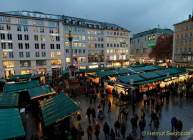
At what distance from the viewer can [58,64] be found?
184ft

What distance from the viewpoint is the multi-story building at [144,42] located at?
93188 mm

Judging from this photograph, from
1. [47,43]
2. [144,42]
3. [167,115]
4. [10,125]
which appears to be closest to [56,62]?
[47,43]

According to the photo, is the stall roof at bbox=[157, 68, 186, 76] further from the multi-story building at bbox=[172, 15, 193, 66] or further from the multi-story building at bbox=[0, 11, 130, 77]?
the multi-story building at bbox=[0, 11, 130, 77]

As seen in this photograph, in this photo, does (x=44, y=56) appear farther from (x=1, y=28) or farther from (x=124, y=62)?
(x=124, y=62)

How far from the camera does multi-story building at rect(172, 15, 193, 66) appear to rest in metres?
52.6

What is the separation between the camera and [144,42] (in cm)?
10025

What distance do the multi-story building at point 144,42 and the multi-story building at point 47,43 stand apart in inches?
1195

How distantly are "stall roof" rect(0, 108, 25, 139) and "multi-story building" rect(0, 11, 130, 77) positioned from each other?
39.0 metres

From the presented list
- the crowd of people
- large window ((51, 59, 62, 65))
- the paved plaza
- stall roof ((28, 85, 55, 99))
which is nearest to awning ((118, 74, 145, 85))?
the crowd of people

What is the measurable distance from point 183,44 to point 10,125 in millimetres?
57415

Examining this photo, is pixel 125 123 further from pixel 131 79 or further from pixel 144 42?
pixel 144 42

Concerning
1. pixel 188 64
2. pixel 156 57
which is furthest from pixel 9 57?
pixel 156 57

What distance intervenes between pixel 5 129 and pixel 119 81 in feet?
59.1

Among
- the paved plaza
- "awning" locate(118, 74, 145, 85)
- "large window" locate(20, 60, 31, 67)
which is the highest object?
"large window" locate(20, 60, 31, 67)
